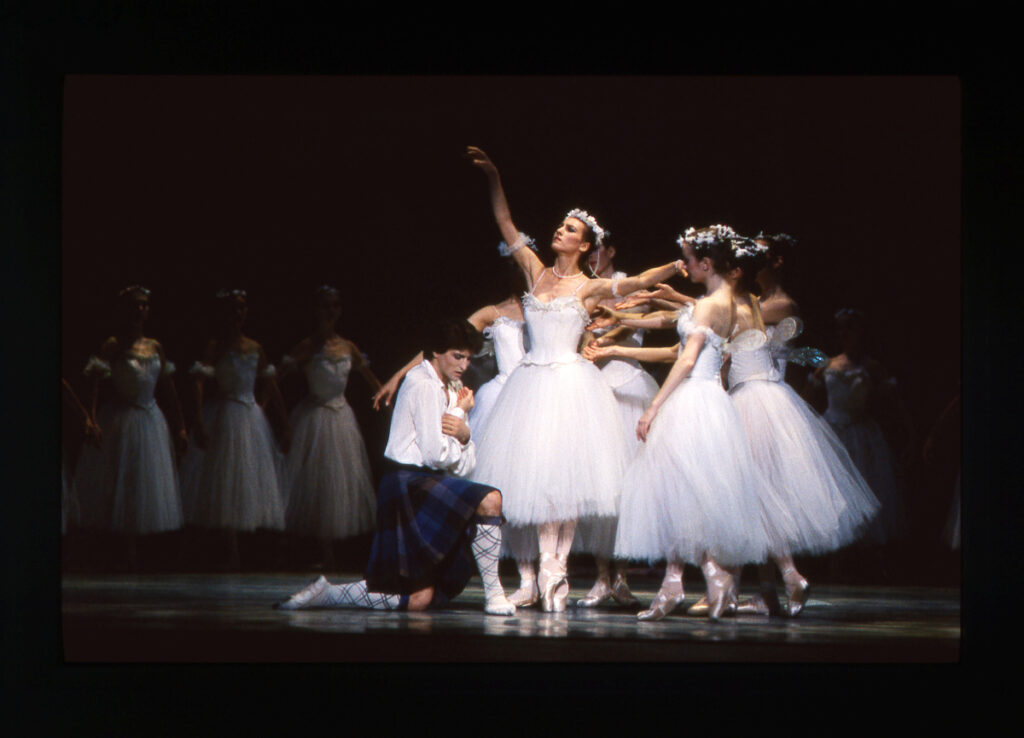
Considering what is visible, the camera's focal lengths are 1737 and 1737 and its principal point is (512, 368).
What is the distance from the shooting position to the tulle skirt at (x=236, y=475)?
→ 6.82 m

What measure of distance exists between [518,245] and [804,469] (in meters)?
1.39

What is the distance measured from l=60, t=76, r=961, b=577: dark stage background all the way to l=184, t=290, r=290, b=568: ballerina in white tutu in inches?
3.7

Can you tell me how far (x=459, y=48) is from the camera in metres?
6.39

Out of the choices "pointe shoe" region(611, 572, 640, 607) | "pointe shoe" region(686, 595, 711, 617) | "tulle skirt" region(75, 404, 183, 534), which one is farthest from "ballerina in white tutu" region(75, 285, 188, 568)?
"pointe shoe" region(686, 595, 711, 617)

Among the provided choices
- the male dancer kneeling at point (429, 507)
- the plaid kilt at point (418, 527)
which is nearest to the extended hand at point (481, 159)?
the male dancer kneeling at point (429, 507)

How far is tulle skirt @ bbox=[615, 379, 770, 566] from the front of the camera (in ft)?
20.5

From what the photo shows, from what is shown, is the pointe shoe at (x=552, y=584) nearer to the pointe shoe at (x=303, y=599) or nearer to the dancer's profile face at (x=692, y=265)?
the pointe shoe at (x=303, y=599)

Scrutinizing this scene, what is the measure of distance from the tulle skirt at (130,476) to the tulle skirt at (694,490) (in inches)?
70.2

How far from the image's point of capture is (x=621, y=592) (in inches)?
262

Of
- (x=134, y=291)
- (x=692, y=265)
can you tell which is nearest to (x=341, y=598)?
(x=134, y=291)

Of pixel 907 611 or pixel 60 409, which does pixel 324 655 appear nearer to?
pixel 60 409

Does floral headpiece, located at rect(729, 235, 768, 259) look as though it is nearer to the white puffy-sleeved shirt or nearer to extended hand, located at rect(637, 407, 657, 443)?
extended hand, located at rect(637, 407, 657, 443)

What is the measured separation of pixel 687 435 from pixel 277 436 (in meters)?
1.69

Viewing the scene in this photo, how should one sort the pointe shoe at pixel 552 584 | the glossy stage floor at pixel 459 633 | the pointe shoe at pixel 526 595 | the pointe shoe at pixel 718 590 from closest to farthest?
the glossy stage floor at pixel 459 633, the pointe shoe at pixel 718 590, the pointe shoe at pixel 552 584, the pointe shoe at pixel 526 595
